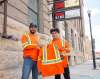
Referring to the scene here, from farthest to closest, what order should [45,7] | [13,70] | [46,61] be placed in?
[45,7]
[13,70]
[46,61]

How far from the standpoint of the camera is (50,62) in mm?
6348

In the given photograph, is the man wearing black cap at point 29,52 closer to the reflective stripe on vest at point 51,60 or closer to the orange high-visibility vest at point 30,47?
the orange high-visibility vest at point 30,47

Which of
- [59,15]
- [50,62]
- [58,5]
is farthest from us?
[58,5]

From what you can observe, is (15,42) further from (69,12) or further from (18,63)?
(69,12)

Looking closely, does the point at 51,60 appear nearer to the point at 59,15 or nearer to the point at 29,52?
the point at 29,52

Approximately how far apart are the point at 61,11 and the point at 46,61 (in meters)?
9.39

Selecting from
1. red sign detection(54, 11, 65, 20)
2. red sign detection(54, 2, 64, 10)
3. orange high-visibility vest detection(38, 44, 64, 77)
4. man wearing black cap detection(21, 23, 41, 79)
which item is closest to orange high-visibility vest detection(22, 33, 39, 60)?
man wearing black cap detection(21, 23, 41, 79)

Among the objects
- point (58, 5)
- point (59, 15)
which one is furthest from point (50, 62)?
point (58, 5)

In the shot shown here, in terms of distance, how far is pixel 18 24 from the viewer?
31.8ft

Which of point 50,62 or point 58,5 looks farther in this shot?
point 58,5

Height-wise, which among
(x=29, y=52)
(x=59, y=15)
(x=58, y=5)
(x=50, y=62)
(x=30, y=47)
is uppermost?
(x=58, y=5)

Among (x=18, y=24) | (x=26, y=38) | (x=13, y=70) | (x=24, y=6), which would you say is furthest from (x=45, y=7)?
(x=26, y=38)

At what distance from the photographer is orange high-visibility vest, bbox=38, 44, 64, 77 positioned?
6.34 m

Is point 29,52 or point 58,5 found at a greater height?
point 58,5
